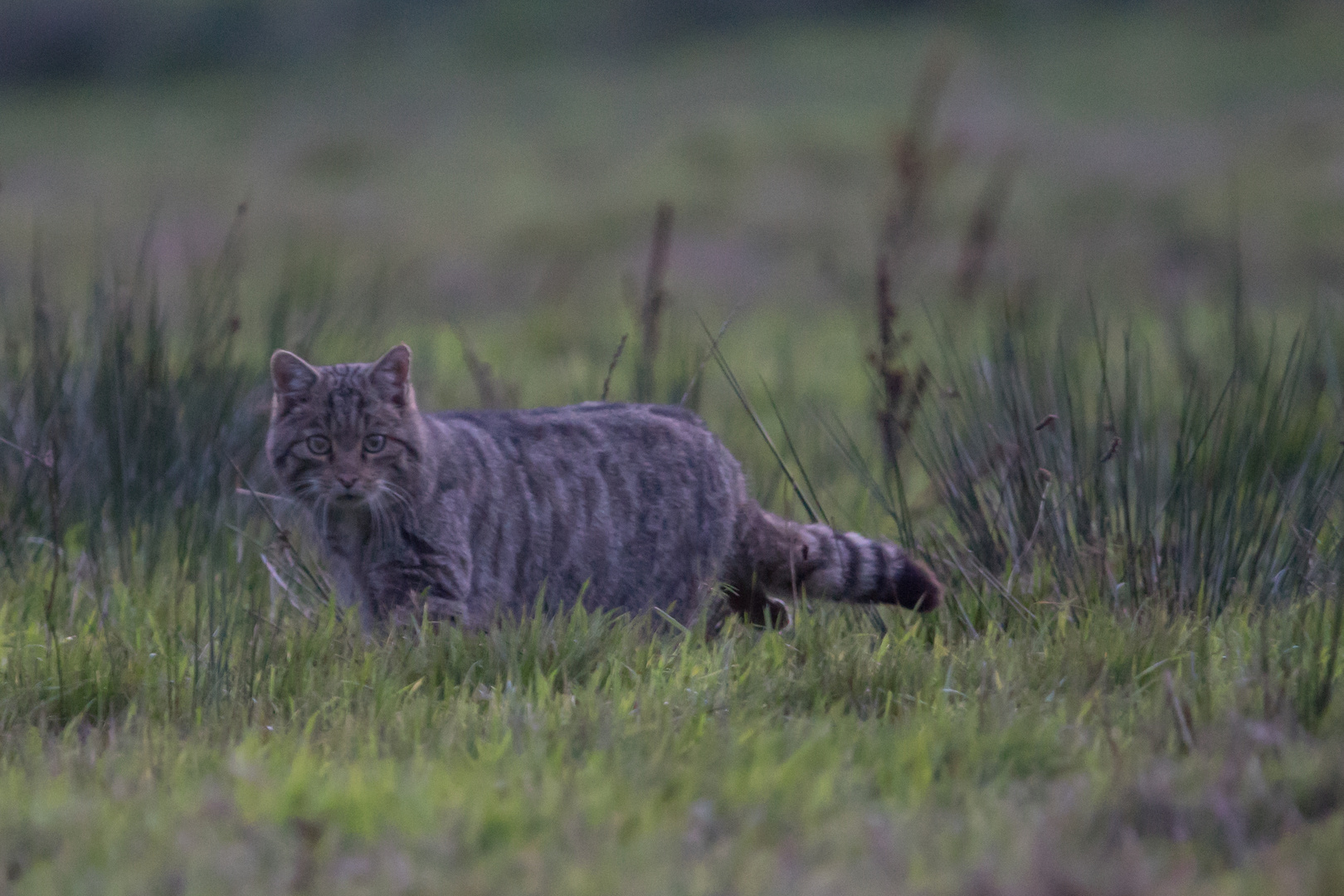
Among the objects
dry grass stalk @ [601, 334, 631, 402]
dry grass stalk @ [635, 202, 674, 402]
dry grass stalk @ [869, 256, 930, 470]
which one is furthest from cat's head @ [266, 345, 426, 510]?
dry grass stalk @ [869, 256, 930, 470]

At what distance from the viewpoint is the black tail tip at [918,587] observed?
11.2ft

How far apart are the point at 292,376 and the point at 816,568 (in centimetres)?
153

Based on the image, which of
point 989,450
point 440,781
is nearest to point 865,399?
point 989,450

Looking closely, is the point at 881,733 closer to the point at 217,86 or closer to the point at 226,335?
the point at 226,335

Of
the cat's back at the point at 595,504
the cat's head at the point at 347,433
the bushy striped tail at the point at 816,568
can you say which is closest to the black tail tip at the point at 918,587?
the bushy striped tail at the point at 816,568

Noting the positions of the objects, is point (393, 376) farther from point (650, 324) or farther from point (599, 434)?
point (650, 324)

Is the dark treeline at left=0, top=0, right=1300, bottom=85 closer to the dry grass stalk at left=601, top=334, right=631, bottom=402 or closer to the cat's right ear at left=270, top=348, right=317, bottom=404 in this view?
the dry grass stalk at left=601, top=334, right=631, bottom=402

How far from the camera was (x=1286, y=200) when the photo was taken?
13.4 meters

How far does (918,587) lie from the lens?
11.2 feet

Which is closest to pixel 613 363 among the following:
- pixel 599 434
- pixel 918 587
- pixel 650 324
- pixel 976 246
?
pixel 599 434

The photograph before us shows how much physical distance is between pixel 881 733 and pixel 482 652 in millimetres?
981

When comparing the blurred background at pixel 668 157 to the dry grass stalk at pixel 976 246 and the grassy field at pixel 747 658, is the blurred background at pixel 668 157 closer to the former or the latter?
the dry grass stalk at pixel 976 246

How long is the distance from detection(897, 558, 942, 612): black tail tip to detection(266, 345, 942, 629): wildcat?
0.06 meters

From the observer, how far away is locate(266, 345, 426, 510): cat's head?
11.9ft
